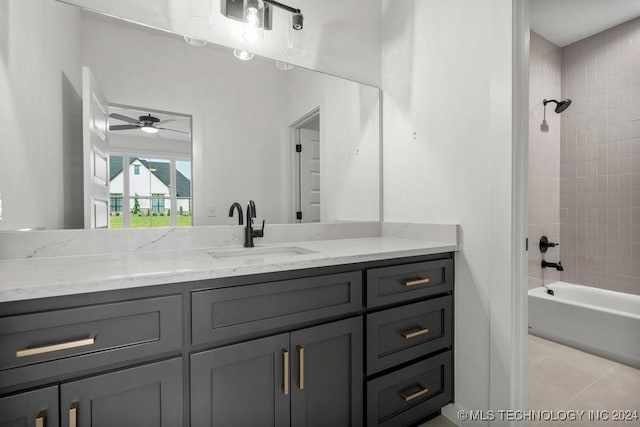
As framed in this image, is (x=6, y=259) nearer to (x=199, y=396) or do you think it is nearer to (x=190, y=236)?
(x=190, y=236)

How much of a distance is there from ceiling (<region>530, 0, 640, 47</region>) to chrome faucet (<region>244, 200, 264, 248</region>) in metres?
2.66

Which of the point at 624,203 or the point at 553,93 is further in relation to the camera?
the point at 553,93

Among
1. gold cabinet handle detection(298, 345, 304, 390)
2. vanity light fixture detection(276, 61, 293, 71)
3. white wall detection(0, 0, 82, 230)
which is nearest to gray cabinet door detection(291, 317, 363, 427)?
gold cabinet handle detection(298, 345, 304, 390)

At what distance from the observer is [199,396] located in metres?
0.95

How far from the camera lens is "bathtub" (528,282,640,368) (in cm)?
211

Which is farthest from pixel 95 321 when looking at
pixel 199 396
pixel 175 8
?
pixel 175 8

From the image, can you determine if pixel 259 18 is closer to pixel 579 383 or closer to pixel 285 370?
pixel 285 370

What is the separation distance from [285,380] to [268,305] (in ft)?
0.89

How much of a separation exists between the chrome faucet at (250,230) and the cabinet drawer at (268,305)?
56cm

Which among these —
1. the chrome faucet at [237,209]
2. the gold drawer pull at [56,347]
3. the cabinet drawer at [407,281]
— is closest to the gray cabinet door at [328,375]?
the cabinet drawer at [407,281]

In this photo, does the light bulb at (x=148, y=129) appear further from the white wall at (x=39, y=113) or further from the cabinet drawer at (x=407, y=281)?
the cabinet drawer at (x=407, y=281)

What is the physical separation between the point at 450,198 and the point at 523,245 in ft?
1.33

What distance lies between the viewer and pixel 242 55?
5.38 ft

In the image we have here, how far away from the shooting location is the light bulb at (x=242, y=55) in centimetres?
163
